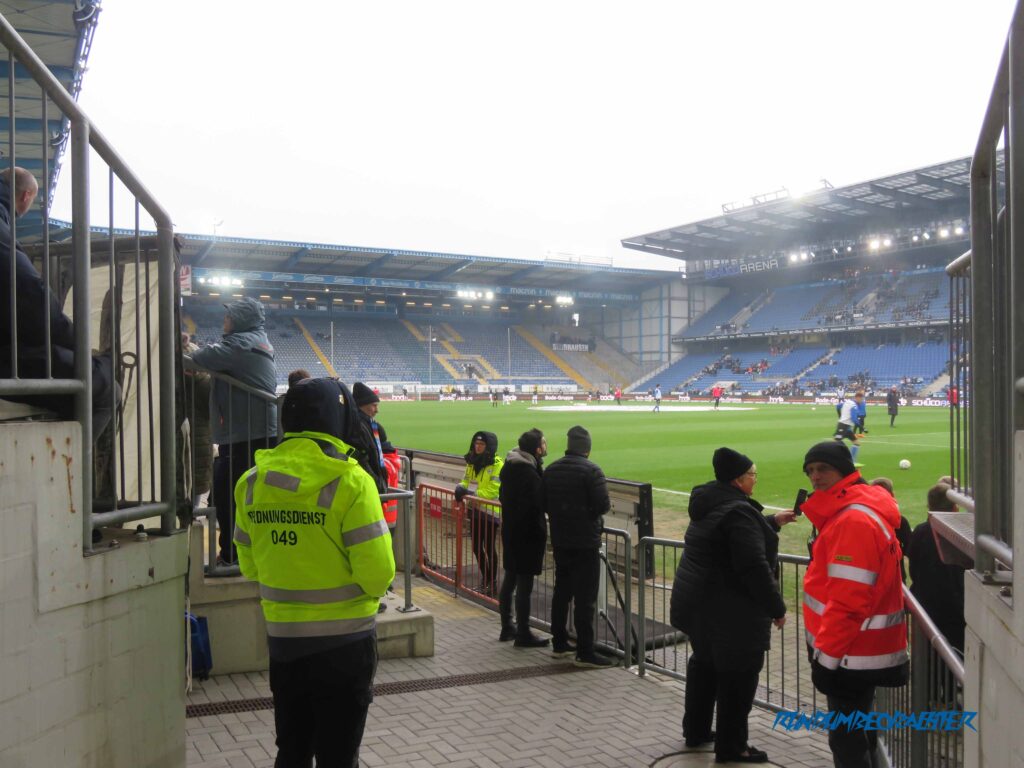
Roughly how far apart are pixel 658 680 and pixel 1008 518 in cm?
414

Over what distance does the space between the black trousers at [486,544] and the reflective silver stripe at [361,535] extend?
16.9ft

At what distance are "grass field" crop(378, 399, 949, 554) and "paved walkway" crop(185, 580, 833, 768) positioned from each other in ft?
17.8

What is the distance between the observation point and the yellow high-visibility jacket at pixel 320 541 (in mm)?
3139

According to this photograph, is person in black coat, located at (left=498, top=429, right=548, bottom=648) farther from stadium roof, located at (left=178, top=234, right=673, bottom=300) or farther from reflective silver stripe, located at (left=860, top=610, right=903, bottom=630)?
stadium roof, located at (left=178, top=234, right=673, bottom=300)

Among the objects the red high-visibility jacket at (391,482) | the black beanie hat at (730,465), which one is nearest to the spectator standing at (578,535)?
the black beanie hat at (730,465)

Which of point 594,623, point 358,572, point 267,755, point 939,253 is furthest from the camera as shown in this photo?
point 939,253

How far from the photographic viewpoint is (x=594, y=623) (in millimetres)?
6766

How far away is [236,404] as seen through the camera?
5699 millimetres

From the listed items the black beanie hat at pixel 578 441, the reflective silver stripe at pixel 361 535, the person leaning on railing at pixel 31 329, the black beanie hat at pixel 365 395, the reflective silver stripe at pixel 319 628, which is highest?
the person leaning on railing at pixel 31 329

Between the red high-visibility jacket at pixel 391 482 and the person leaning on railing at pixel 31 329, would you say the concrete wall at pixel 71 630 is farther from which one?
the red high-visibility jacket at pixel 391 482

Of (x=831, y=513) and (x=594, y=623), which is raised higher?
(x=831, y=513)

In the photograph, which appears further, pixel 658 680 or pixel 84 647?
pixel 658 680

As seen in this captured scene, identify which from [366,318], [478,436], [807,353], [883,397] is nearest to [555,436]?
[478,436]

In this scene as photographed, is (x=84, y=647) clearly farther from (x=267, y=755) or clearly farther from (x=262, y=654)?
(x=262, y=654)
